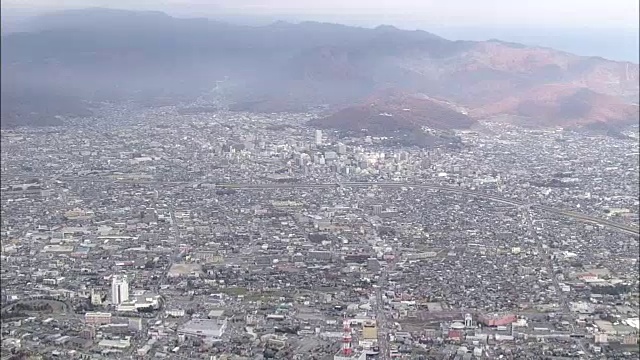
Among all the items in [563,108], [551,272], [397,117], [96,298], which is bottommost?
[96,298]

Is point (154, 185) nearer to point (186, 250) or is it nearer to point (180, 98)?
point (186, 250)

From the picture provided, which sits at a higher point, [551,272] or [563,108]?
[563,108]

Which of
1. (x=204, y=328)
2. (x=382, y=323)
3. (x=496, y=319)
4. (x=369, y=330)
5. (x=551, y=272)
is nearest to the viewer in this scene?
(x=369, y=330)

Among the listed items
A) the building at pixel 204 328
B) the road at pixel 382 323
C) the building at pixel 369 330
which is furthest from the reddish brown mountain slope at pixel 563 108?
the building at pixel 204 328

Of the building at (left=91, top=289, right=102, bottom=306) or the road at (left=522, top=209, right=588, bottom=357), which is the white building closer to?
the road at (left=522, top=209, right=588, bottom=357)

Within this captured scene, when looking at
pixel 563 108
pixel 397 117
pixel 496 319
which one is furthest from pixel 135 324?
pixel 563 108

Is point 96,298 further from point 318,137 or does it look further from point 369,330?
point 318,137

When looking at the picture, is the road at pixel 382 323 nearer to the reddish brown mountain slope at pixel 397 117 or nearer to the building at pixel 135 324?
the building at pixel 135 324
